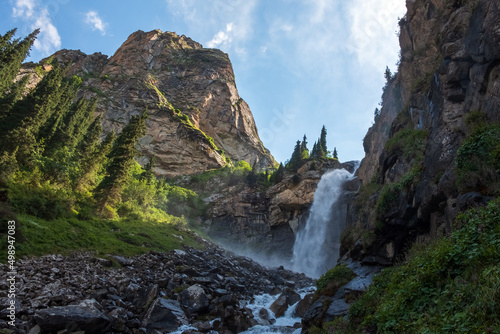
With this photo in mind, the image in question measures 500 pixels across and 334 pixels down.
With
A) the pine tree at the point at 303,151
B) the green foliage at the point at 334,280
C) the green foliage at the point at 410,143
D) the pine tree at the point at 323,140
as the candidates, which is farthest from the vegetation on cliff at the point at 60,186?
the pine tree at the point at 323,140

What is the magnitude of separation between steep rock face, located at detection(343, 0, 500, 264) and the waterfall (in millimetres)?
27941

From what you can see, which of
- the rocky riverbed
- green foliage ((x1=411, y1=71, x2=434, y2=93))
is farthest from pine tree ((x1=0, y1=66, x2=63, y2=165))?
green foliage ((x1=411, y1=71, x2=434, y2=93))

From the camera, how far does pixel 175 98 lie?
95.8 m

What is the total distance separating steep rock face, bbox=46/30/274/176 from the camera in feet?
260

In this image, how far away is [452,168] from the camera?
34.7 feet

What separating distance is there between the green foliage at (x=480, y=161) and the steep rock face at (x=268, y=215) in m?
47.3

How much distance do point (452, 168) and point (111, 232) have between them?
27.0 m

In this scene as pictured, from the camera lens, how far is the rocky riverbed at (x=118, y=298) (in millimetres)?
10102

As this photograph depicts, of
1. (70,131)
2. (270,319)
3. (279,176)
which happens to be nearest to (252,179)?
(279,176)

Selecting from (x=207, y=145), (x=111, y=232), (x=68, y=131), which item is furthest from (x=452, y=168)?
(x=207, y=145)

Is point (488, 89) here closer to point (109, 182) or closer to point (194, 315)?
point (194, 315)

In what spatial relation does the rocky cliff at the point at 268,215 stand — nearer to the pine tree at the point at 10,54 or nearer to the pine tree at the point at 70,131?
the pine tree at the point at 70,131

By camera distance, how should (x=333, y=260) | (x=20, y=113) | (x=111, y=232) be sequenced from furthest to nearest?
1. (x=333, y=260)
2. (x=20, y=113)
3. (x=111, y=232)

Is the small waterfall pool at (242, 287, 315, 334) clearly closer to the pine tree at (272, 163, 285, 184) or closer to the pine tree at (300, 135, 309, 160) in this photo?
the pine tree at (272, 163, 285, 184)
